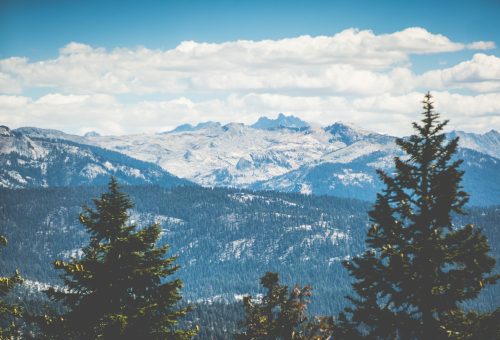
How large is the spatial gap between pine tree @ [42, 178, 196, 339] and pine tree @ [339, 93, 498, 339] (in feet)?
28.9

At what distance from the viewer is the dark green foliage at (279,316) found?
31.8 m

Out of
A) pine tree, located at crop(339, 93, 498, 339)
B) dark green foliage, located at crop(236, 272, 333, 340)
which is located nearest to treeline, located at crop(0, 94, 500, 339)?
pine tree, located at crop(339, 93, 498, 339)

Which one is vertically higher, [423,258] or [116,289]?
[423,258]

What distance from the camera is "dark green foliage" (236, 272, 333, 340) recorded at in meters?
31.8

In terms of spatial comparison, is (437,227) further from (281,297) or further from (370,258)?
(281,297)

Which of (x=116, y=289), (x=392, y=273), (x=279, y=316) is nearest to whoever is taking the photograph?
(x=392, y=273)

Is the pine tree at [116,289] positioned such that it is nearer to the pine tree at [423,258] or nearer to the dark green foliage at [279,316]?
the dark green foliage at [279,316]

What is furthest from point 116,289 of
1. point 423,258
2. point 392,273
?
point 423,258

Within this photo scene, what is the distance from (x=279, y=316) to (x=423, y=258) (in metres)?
12.9

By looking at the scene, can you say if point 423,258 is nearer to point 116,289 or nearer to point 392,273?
point 392,273

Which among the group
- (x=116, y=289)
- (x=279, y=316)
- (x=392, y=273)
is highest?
(x=392, y=273)

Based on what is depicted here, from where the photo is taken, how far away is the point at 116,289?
26.4 m

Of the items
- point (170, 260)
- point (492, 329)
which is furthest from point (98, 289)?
point (492, 329)

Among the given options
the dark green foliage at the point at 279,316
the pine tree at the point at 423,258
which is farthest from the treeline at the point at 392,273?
the dark green foliage at the point at 279,316
